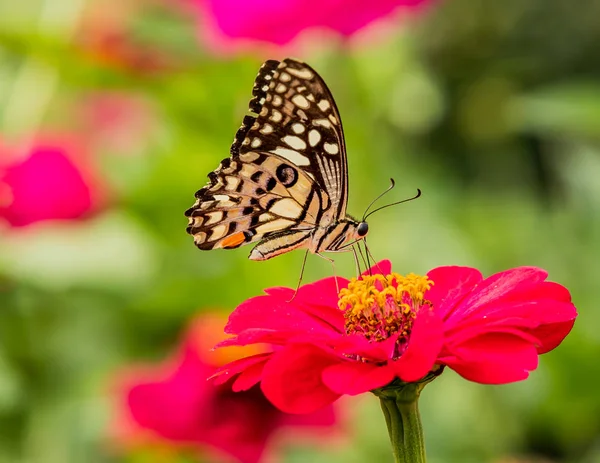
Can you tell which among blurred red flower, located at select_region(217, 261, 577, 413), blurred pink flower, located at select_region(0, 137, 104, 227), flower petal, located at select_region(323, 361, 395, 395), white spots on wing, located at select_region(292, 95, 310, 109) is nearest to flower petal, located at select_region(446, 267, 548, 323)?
blurred red flower, located at select_region(217, 261, 577, 413)

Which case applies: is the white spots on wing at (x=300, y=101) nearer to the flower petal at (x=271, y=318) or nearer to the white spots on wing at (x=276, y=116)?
the white spots on wing at (x=276, y=116)

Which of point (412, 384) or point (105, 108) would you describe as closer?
point (412, 384)

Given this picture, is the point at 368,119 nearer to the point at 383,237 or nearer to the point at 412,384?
the point at 383,237

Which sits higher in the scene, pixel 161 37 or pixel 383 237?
pixel 161 37

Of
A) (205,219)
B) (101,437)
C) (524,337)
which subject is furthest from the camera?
(101,437)

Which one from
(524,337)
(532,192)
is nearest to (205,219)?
(524,337)

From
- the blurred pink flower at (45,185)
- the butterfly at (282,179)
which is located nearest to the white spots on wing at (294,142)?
the butterfly at (282,179)
